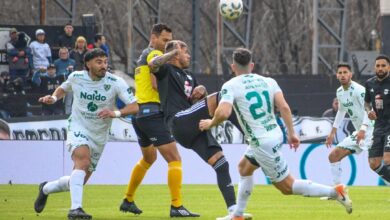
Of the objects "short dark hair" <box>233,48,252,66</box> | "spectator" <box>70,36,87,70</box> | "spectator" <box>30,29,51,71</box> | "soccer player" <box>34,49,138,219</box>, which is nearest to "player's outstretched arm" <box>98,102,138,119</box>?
"soccer player" <box>34,49,138,219</box>

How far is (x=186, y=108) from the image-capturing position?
16.4m

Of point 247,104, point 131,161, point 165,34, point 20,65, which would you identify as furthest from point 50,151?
point 247,104

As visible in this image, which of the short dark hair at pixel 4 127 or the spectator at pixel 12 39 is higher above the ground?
the spectator at pixel 12 39

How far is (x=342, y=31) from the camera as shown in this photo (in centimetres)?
3566

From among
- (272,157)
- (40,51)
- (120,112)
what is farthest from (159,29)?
(40,51)

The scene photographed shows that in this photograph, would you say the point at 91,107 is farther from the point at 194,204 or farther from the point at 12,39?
the point at 12,39

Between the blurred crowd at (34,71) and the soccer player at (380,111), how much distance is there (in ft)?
27.4

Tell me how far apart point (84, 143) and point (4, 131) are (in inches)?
408

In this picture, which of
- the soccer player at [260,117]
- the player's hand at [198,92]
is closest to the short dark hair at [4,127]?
the player's hand at [198,92]

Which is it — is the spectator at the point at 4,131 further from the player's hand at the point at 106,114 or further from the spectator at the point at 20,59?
the player's hand at the point at 106,114

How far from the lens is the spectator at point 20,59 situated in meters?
28.1

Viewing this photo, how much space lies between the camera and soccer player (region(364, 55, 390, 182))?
64.7ft

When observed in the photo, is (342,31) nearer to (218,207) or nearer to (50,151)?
(50,151)

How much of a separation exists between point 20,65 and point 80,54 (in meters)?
1.63
